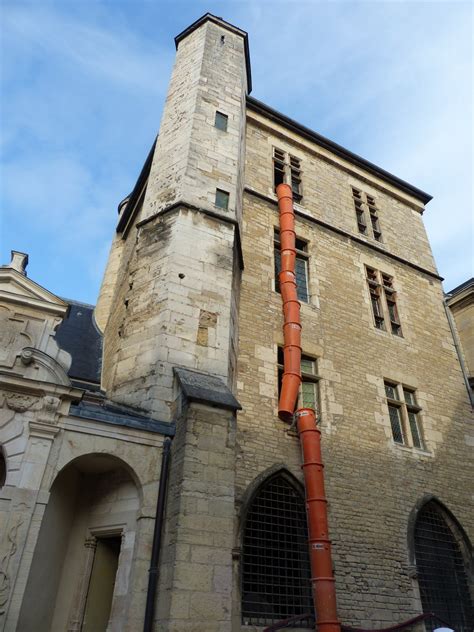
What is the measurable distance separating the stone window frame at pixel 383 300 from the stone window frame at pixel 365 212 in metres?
1.39

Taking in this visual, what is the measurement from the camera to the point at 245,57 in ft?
44.8

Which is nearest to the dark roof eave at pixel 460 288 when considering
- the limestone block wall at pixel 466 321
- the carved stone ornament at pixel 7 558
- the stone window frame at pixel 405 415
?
the limestone block wall at pixel 466 321

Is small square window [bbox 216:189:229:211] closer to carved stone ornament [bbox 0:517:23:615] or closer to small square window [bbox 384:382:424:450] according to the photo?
small square window [bbox 384:382:424:450]

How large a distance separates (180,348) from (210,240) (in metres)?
2.36

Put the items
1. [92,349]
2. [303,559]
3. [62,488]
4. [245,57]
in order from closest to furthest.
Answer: [62,488]
[303,559]
[92,349]
[245,57]

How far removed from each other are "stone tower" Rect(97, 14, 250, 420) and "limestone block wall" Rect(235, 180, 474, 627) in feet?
2.59

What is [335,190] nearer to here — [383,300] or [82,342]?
[383,300]

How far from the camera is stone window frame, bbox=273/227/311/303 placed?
10.6 meters

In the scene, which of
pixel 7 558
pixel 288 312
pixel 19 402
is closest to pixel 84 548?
pixel 7 558

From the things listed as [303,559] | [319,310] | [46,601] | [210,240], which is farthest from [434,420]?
[46,601]

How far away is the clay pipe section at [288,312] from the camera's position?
8234mm

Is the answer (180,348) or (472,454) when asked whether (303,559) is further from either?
(472,454)

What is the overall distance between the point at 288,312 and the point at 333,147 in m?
7.21

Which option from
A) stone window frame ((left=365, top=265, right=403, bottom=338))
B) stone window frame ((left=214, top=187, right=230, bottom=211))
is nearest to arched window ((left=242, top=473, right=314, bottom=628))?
stone window frame ((left=214, top=187, right=230, bottom=211))
